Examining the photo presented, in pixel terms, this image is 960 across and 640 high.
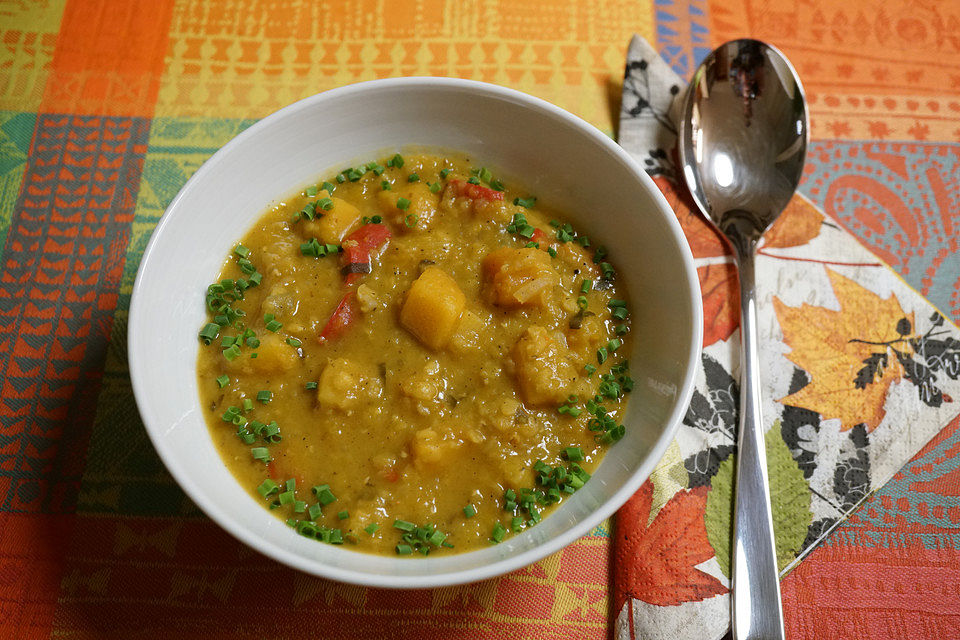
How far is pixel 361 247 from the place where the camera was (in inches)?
111

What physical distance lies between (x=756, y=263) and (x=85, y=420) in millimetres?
3149

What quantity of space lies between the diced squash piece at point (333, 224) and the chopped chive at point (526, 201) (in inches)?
27.7

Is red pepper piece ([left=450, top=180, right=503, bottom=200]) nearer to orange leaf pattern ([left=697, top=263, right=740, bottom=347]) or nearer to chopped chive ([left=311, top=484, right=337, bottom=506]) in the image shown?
orange leaf pattern ([left=697, top=263, right=740, bottom=347])

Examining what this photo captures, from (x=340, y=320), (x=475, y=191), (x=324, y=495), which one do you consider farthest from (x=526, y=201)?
(x=324, y=495)

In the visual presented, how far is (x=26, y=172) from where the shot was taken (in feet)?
11.2

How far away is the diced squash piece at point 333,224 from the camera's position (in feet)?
9.34

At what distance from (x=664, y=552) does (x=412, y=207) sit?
178 centimetres

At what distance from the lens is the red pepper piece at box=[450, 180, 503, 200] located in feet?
9.66

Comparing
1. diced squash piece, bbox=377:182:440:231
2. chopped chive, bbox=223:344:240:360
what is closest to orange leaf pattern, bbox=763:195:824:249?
diced squash piece, bbox=377:182:440:231

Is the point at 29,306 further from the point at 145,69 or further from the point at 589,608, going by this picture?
the point at 589,608

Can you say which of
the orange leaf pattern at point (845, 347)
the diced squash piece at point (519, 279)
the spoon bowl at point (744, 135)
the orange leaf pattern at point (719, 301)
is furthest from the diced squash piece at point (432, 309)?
the orange leaf pattern at point (845, 347)

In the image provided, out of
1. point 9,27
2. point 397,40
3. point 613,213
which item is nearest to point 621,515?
point 613,213

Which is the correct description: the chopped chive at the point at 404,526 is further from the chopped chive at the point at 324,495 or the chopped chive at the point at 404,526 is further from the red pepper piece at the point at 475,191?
the red pepper piece at the point at 475,191

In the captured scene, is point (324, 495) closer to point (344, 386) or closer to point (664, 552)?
point (344, 386)
